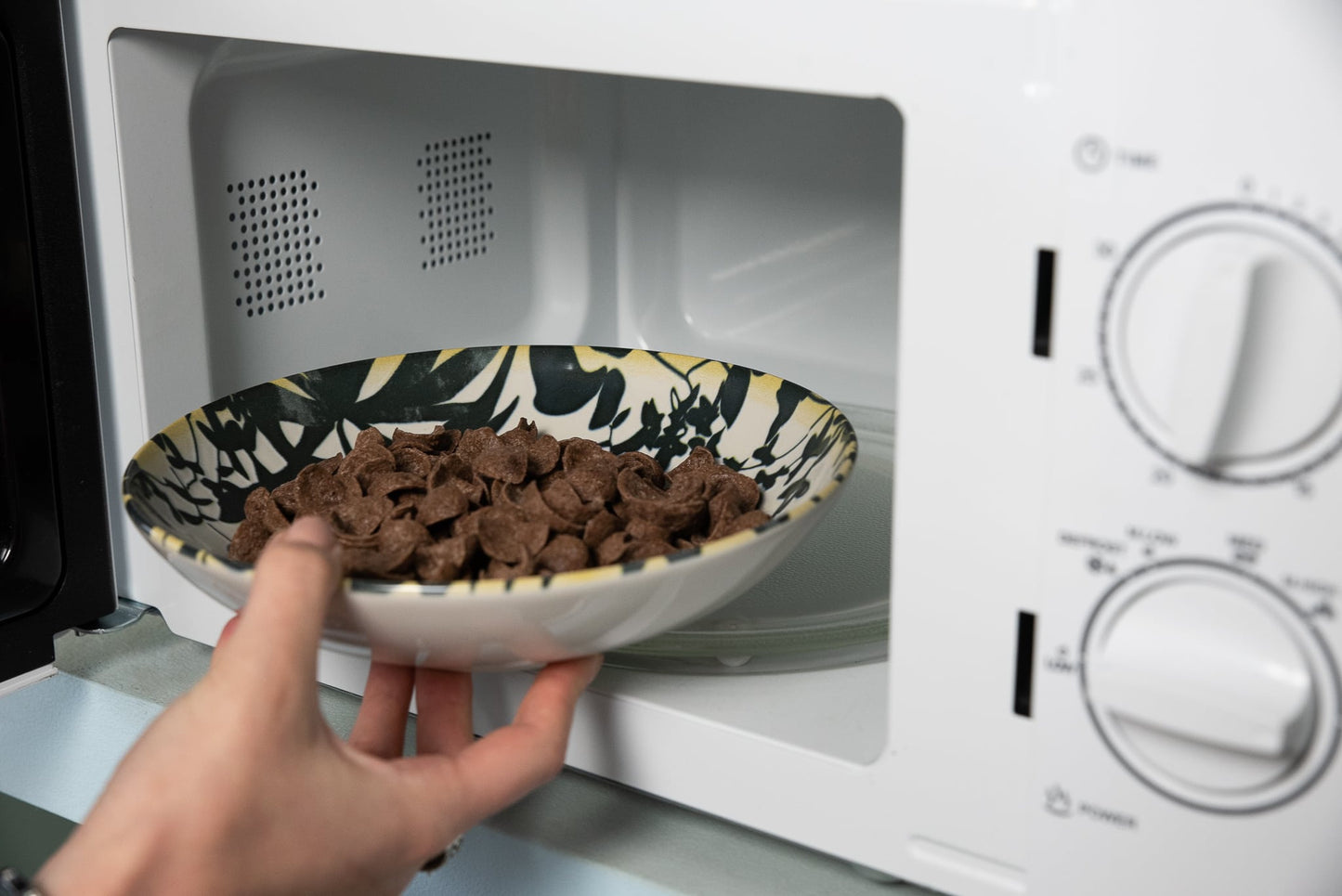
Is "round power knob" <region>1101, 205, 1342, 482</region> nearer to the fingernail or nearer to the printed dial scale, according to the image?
the printed dial scale

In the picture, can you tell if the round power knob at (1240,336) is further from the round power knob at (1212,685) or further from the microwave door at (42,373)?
the microwave door at (42,373)

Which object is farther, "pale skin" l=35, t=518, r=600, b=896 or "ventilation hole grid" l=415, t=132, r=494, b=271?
"ventilation hole grid" l=415, t=132, r=494, b=271

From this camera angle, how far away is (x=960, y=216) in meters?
0.43

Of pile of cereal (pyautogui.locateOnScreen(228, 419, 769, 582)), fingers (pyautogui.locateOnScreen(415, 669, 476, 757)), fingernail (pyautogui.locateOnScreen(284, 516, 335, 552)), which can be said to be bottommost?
fingers (pyautogui.locateOnScreen(415, 669, 476, 757))

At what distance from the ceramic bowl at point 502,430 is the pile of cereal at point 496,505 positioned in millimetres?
27

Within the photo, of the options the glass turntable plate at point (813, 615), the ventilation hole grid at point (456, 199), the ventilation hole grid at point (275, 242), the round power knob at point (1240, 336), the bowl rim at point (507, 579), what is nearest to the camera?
the round power knob at point (1240, 336)

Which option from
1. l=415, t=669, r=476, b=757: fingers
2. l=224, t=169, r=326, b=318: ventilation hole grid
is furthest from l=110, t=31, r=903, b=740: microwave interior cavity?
l=415, t=669, r=476, b=757: fingers

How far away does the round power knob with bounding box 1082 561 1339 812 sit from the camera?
0.40 meters

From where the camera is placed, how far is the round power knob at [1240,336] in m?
0.37

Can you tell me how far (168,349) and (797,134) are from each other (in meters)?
0.44

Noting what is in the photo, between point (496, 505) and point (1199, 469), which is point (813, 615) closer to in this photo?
point (496, 505)

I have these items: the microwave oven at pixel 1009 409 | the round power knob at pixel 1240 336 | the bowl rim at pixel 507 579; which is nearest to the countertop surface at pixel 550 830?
the microwave oven at pixel 1009 409

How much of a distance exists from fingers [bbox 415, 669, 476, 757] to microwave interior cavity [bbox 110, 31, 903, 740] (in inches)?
5.0

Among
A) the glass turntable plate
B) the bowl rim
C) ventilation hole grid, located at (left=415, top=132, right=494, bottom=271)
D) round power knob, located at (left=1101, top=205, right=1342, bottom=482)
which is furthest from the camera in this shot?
ventilation hole grid, located at (left=415, top=132, right=494, bottom=271)
